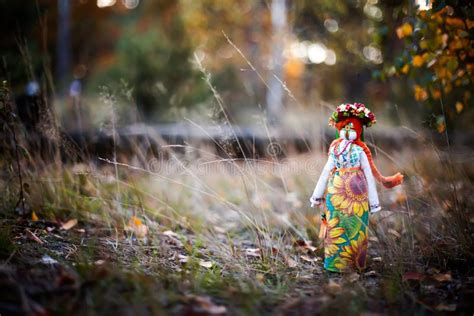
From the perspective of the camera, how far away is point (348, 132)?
2488 millimetres

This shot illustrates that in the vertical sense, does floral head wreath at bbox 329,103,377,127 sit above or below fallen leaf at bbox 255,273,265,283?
above

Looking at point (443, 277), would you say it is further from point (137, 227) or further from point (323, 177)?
point (137, 227)

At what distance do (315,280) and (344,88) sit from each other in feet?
34.5

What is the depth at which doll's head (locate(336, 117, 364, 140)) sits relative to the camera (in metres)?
2.49

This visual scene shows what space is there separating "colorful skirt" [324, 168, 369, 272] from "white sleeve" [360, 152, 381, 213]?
0.08 ft

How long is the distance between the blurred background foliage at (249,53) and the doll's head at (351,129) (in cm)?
37

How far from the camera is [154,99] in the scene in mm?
8695

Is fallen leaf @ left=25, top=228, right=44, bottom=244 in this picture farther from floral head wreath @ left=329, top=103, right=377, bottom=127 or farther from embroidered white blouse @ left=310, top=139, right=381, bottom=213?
floral head wreath @ left=329, top=103, right=377, bottom=127

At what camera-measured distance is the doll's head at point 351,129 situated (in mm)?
2486

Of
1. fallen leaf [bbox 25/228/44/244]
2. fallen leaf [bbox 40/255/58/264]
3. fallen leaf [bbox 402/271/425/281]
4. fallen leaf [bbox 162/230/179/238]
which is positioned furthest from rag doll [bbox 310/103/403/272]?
fallen leaf [bbox 25/228/44/244]

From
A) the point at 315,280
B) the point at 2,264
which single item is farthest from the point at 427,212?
the point at 2,264

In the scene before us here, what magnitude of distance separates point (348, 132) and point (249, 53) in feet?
40.8

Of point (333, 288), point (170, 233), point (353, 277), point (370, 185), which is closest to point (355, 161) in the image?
point (370, 185)

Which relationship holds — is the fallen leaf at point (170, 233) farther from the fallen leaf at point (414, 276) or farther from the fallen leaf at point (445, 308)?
the fallen leaf at point (445, 308)
